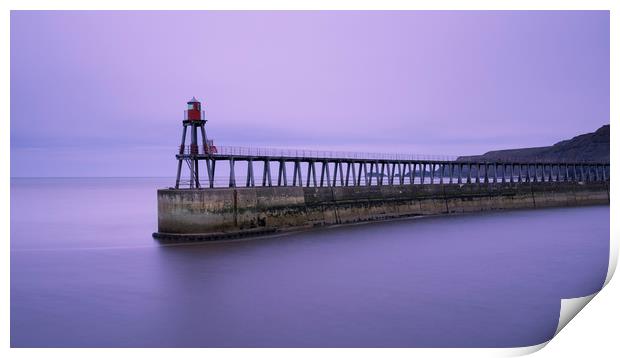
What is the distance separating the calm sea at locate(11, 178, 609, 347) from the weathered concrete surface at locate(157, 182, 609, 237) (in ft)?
3.10

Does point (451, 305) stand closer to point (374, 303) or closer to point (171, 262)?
point (374, 303)

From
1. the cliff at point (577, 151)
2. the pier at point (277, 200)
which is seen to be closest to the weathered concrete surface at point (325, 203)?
the pier at point (277, 200)

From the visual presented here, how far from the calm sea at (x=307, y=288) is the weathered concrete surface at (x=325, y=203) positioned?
944 millimetres

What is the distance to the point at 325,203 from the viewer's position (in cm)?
2377

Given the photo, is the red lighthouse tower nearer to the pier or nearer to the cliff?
the pier

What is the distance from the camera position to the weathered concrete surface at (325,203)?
18641 mm

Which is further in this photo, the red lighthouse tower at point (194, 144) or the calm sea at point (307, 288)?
the red lighthouse tower at point (194, 144)

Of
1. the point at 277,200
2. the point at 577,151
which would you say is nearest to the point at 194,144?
the point at 277,200

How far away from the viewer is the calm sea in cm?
1034

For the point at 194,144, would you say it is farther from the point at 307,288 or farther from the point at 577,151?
the point at 577,151

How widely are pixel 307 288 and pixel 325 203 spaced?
1037 cm

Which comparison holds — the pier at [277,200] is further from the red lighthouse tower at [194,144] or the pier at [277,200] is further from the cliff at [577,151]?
the cliff at [577,151]

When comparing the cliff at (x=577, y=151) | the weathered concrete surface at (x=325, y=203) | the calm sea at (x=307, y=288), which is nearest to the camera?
the calm sea at (x=307, y=288)
